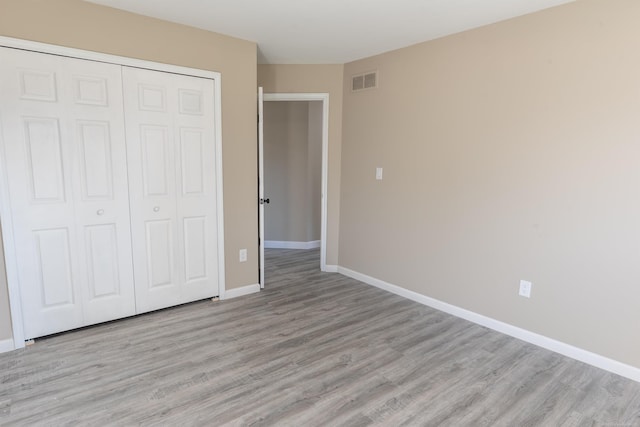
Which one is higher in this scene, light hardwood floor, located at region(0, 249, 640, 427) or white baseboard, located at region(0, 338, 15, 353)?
white baseboard, located at region(0, 338, 15, 353)

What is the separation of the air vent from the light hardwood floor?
2.35m

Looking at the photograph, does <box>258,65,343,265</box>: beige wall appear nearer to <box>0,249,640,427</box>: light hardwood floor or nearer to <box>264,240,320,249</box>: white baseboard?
<box>264,240,320,249</box>: white baseboard

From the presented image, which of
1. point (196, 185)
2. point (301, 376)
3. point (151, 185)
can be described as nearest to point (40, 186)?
point (151, 185)

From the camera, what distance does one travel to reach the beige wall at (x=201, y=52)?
2.42 meters

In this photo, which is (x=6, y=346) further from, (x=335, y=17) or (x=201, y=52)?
(x=335, y=17)

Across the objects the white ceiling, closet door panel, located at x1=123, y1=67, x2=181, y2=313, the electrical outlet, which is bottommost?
the electrical outlet

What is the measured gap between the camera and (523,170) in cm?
269

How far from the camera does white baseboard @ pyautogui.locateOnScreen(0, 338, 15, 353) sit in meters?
2.46

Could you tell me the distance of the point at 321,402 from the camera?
2.02 meters

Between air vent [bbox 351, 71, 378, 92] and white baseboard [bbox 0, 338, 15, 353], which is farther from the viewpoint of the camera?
air vent [bbox 351, 71, 378, 92]

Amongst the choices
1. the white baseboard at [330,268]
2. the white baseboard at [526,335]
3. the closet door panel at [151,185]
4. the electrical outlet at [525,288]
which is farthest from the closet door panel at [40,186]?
the electrical outlet at [525,288]

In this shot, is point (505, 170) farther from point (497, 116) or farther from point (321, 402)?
point (321, 402)

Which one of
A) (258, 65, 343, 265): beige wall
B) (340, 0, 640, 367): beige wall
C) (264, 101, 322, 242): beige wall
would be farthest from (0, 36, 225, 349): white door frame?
(264, 101, 322, 242): beige wall

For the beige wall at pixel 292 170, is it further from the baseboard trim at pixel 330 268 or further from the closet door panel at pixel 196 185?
the closet door panel at pixel 196 185
